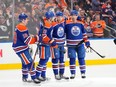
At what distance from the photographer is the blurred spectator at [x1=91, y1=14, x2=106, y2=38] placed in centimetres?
1217

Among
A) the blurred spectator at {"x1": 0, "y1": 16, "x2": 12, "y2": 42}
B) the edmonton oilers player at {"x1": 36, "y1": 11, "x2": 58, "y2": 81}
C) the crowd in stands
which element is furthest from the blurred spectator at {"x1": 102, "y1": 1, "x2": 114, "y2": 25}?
the edmonton oilers player at {"x1": 36, "y1": 11, "x2": 58, "y2": 81}

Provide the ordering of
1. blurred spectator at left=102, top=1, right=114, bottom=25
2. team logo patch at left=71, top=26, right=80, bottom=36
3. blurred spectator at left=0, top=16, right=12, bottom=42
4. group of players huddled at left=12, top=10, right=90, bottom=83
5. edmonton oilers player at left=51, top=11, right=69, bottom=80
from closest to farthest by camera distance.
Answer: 1. group of players huddled at left=12, top=10, right=90, bottom=83
2. edmonton oilers player at left=51, top=11, right=69, bottom=80
3. team logo patch at left=71, top=26, right=80, bottom=36
4. blurred spectator at left=0, top=16, right=12, bottom=42
5. blurred spectator at left=102, top=1, right=114, bottom=25

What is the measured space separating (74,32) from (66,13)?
11.3 feet

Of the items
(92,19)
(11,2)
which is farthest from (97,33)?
(11,2)

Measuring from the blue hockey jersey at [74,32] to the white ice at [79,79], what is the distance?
0.80 metres

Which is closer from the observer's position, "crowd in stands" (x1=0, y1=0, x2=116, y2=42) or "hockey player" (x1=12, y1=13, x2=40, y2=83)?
"hockey player" (x1=12, y1=13, x2=40, y2=83)

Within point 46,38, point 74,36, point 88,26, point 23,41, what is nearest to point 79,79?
point 74,36

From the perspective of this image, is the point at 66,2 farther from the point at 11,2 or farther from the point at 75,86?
the point at 75,86

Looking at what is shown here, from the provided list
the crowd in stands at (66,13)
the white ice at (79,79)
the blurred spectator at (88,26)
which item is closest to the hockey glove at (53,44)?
the white ice at (79,79)

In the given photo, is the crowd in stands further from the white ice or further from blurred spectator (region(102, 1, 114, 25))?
the white ice

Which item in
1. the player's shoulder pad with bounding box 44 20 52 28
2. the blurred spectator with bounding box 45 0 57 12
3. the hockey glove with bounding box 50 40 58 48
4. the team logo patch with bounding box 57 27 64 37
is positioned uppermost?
the blurred spectator with bounding box 45 0 57 12

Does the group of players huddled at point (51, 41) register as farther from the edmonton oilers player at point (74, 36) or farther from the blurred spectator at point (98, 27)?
the blurred spectator at point (98, 27)

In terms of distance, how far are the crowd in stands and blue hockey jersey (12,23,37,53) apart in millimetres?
3122

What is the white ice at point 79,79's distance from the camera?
7980mm
